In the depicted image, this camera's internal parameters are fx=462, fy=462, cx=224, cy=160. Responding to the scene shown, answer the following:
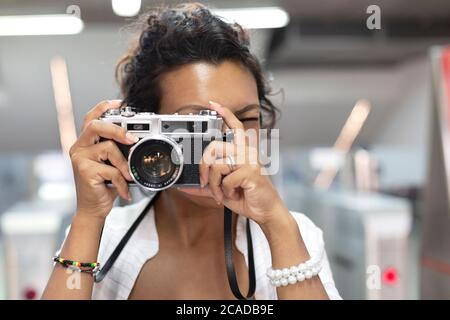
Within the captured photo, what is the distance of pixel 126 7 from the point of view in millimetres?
577

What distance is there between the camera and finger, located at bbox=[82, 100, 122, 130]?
0.45 metres

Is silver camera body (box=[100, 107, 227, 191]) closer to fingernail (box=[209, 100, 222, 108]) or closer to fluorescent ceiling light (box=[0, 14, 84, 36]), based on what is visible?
fingernail (box=[209, 100, 222, 108])

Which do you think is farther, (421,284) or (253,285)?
(421,284)

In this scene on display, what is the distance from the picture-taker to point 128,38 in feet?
1.78

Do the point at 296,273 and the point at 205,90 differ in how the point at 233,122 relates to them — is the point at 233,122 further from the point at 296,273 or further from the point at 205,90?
the point at 296,273

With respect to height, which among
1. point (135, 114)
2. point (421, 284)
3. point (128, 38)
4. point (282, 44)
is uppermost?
point (282, 44)

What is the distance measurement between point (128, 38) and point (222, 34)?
120 millimetres

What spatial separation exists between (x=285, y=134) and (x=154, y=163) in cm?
36

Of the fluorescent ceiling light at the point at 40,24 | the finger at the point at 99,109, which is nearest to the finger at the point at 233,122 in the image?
the finger at the point at 99,109

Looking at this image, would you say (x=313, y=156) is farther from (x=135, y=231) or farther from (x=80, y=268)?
(x=80, y=268)

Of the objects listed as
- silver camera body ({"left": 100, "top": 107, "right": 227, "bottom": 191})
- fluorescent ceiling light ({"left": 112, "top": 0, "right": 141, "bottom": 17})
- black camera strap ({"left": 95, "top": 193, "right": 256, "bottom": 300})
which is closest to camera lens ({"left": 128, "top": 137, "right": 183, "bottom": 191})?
silver camera body ({"left": 100, "top": 107, "right": 227, "bottom": 191})

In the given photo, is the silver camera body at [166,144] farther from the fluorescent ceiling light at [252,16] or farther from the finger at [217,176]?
the fluorescent ceiling light at [252,16]

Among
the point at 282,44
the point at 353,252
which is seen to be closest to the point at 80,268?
the point at 353,252

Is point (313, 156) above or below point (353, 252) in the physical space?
above
